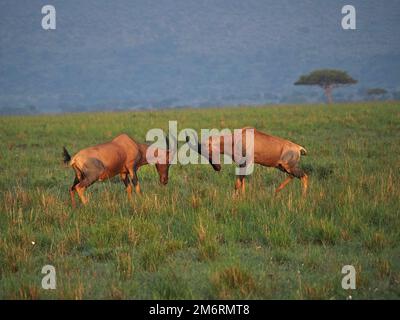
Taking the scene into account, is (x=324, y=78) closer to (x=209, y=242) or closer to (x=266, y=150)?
(x=266, y=150)

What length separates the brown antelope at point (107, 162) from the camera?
354 inches

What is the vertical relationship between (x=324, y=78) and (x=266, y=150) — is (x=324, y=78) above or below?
above

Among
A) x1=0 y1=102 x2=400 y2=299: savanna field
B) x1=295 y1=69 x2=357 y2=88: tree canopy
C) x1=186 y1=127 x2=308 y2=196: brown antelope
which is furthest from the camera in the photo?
x1=295 y1=69 x2=357 y2=88: tree canopy

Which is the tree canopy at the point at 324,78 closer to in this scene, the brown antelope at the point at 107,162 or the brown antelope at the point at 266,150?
the brown antelope at the point at 266,150

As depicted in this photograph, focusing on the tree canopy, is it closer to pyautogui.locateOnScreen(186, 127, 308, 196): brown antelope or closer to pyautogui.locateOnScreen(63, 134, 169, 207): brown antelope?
pyautogui.locateOnScreen(186, 127, 308, 196): brown antelope

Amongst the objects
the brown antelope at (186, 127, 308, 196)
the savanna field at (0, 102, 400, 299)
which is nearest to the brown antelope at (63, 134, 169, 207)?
the savanna field at (0, 102, 400, 299)

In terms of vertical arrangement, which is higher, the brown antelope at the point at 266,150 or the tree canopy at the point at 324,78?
the tree canopy at the point at 324,78

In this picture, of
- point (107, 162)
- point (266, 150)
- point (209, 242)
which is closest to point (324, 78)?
point (266, 150)

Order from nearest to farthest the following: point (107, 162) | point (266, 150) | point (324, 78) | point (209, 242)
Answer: point (209, 242)
point (107, 162)
point (266, 150)
point (324, 78)

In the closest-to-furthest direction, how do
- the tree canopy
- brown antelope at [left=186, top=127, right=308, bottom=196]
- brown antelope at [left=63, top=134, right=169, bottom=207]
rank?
1. brown antelope at [left=63, top=134, right=169, bottom=207]
2. brown antelope at [left=186, top=127, right=308, bottom=196]
3. the tree canopy

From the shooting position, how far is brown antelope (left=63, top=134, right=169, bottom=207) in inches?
354

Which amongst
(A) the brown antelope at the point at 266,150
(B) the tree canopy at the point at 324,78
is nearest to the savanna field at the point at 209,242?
(A) the brown antelope at the point at 266,150

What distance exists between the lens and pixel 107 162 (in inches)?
367

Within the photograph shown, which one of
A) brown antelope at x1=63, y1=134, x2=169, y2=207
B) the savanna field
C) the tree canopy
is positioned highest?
the tree canopy
